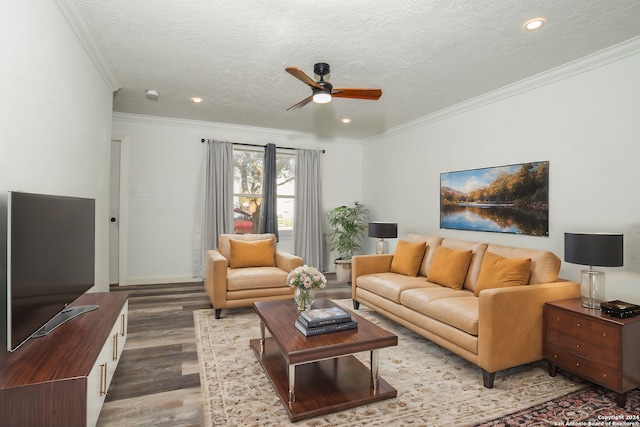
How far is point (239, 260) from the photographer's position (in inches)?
167

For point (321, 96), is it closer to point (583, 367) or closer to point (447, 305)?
point (447, 305)

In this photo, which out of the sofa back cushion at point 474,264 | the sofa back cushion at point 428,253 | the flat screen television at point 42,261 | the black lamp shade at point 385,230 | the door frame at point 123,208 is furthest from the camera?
the door frame at point 123,208

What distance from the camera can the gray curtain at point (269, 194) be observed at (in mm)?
5824

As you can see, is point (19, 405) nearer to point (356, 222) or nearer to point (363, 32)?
point (363, 32)

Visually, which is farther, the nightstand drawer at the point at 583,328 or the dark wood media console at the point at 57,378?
the nightstand drawer at the point at 583,328

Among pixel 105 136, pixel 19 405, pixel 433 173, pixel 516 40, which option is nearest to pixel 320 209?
pixel 433 173

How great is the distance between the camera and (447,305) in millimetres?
2750

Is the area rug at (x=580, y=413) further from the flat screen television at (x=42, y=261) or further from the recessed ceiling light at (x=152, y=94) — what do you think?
the recessed ceiling light at (x=152, y=94)

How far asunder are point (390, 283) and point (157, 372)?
2.25 metres

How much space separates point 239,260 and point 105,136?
205cm

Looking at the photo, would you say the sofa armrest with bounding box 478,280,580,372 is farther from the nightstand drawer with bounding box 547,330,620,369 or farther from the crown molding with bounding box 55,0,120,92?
the crown molding with bounding box 55,0,120,92

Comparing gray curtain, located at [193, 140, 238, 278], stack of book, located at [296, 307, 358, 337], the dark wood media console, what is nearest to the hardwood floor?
the dark wood media console

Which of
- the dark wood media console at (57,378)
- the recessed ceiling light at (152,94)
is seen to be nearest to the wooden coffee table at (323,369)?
the dark wood media console at (57,378)

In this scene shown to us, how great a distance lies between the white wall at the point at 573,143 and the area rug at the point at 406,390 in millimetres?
1288
